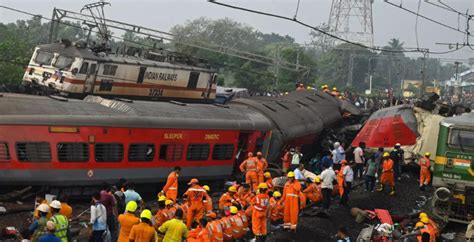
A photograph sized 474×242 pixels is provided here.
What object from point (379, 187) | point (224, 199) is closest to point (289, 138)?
point (379, 187)

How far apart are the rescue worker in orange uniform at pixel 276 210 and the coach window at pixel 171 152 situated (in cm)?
408

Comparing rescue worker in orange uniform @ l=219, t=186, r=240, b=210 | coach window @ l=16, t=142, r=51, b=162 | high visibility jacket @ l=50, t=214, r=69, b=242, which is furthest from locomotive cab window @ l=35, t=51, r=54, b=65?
high visibility jacket @ l=50, t=214, r=69, b=242

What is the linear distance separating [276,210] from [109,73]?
10.7 m

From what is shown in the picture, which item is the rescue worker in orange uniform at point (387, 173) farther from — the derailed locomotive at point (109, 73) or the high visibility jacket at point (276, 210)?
the derailed locomotive at point (109, 73)

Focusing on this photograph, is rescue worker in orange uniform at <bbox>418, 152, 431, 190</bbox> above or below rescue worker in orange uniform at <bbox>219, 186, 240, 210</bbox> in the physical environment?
below

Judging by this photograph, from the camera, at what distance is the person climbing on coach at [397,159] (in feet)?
72.2

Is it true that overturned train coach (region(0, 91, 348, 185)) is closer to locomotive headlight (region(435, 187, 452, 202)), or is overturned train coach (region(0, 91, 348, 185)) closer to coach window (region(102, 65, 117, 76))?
coach window (region(102, 65, 117, 76))

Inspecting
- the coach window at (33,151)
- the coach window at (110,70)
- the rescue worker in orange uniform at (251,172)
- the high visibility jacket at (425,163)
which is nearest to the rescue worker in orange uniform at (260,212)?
the rescue worker in orange uniform at (251,172)

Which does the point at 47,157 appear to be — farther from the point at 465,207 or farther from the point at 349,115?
the point at 349,115

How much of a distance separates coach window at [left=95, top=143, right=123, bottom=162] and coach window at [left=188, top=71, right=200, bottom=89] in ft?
36.3

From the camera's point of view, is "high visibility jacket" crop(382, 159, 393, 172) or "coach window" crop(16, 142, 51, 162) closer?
"coach window" crop(16, 142, 51, 162)

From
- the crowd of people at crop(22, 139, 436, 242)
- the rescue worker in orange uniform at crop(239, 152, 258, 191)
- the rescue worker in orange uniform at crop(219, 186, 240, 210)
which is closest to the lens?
the crowd of people at crop(22, 139, 436, 242)

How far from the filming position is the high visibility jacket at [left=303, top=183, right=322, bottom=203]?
58.0ft

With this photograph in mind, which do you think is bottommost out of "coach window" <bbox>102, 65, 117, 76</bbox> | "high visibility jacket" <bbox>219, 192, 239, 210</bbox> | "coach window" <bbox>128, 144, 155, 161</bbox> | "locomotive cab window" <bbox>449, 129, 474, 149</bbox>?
"high visibility jacket" <bbox>219, 192, 239, 210</bbox>
